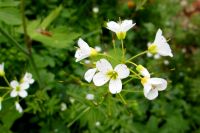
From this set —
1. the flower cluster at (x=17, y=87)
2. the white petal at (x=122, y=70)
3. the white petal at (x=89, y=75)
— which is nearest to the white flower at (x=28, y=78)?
the flower cluster at (x=17, y=87)

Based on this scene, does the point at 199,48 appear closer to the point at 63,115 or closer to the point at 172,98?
the point at 172,98

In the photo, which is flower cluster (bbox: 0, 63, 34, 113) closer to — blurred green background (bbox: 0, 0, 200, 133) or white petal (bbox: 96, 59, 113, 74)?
blurred green background (bbox: 0, 0, 200, 133)

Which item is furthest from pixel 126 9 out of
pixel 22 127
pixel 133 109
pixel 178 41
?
pixel 22 127

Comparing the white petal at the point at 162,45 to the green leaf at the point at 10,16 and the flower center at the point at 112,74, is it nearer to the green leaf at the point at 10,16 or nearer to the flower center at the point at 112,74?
the flower center at the point at 112,74

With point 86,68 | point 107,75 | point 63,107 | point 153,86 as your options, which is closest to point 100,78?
point 107,75

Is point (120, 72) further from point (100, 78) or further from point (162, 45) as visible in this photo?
point (162, 45)

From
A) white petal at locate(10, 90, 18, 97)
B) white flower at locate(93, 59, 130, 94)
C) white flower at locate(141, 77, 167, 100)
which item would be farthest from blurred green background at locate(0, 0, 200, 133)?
white flower at locate(141, 77, 167, 100)
